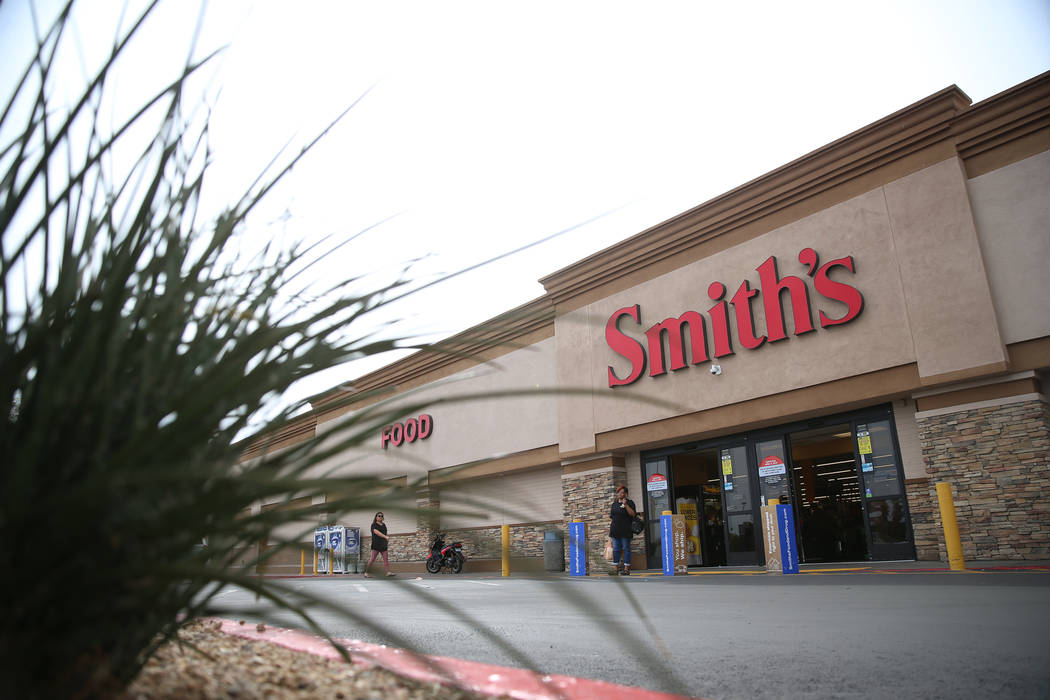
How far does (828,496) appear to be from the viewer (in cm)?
1366

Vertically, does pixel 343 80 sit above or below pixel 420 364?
below

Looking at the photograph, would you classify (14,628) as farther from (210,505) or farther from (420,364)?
(420,364)

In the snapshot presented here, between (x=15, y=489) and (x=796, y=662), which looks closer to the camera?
(x=15, y=489)

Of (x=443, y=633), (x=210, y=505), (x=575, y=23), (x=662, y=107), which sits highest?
(x=575, y=23)

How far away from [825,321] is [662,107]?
10967mm

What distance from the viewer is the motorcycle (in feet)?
53.0

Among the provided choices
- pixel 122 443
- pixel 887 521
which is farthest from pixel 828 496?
pixel 122 443

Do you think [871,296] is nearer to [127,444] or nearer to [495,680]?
[495,680]

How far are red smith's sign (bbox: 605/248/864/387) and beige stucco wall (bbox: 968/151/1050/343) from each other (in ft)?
6.03

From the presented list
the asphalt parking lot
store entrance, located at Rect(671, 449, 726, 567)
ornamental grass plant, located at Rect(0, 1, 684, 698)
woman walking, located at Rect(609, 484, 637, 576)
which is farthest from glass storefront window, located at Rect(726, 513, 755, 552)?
ornamental grass plant, located at Rect(0, 1, 684, 698)

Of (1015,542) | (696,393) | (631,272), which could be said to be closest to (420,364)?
(631,272)

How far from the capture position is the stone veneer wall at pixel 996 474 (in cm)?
890

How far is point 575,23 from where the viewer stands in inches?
56.4

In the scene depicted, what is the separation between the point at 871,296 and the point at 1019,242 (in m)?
2.00
